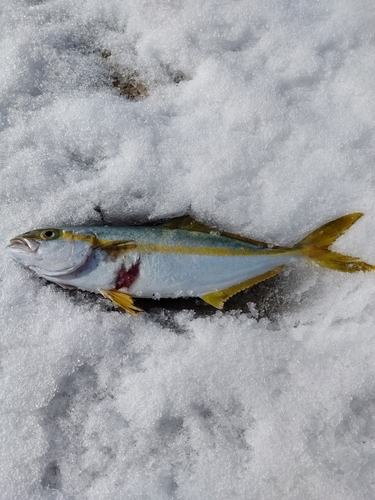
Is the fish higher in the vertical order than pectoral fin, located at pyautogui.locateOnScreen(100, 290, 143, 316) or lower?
higher

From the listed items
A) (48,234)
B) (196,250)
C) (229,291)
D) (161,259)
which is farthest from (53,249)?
(229,291)

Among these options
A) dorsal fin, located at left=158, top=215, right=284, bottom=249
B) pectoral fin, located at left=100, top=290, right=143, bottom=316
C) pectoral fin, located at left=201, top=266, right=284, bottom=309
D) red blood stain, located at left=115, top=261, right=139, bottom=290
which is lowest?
pectoral fin, located at left=100, top=290, right=143, bottom=316

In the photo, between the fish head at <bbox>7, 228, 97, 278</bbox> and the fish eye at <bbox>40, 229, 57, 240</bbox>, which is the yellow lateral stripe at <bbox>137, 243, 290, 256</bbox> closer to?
the fish head at <bbox>7, 228, 97, 278</bbox>

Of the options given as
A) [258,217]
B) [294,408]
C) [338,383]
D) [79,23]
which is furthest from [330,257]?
[79,23]

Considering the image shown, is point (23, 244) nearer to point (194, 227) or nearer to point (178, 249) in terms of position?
point (178, 249)

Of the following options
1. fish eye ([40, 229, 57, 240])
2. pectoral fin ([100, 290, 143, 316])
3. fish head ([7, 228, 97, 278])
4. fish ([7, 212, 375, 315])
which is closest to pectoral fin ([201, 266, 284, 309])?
fish ([7, 212, 375, 315])

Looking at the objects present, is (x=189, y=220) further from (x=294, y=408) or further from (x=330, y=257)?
(x=294, y=408)

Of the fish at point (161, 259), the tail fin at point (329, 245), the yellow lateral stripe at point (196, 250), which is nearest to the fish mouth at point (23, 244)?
the fish at point (161, 259)
